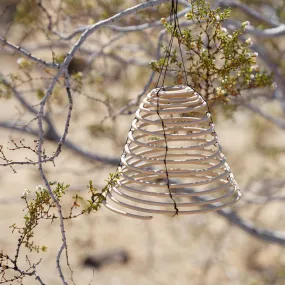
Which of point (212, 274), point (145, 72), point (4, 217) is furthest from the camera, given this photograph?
point (4, 217)

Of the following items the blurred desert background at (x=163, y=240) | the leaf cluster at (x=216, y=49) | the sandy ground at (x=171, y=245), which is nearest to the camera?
the leaf cluster at (x=216, y=49)

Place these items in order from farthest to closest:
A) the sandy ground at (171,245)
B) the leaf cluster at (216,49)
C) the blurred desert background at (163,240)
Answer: the sandy ground at (171,245), the blurred desert background at (163,240), the leaf cluster at (216,49)

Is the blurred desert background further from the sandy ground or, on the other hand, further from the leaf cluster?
the leaf cluster

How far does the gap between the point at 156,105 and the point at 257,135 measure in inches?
207

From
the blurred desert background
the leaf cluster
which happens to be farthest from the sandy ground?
the leaf cluster

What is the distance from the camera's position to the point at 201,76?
2.29 meters

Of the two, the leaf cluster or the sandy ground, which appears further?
the sandy ground

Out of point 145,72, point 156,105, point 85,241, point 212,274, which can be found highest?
point 145,72

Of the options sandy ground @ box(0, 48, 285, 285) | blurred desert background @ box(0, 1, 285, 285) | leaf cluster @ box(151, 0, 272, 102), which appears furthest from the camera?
sandy ground @ box(0, 48, 285, 285)

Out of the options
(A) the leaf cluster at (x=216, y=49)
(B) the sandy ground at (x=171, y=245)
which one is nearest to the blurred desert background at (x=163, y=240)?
(B) the sandy ground at (x=171, y=245)

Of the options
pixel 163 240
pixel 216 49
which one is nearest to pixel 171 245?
pixel 163 240

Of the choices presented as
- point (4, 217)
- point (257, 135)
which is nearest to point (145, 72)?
point (257, 135)

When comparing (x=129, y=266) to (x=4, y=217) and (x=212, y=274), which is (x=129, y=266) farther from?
(x=4, y=217)

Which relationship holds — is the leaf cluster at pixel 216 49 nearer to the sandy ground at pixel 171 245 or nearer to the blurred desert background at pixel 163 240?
the blurred desert background at pixel 163 240
